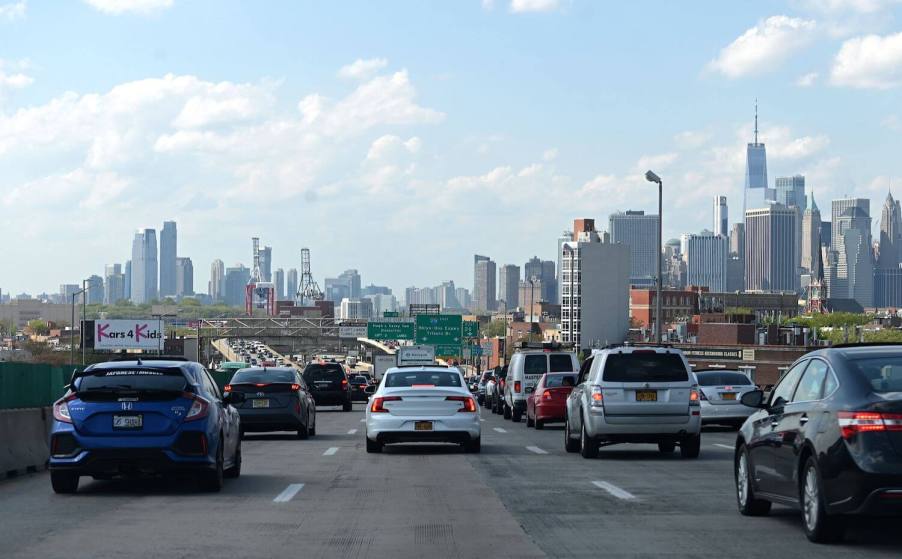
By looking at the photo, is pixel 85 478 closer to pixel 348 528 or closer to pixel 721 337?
pixel 348 528

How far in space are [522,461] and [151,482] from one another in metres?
6.50

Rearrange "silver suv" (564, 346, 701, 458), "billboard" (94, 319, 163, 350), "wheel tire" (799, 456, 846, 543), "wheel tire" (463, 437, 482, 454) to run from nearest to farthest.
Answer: "wheel tire" (799, 456, 846, 543)
"silver suv" (564, 346, 701, 458)
"wheel tire" (463, 437, 482, 454)
"billboard" (94, 319, 163, 350)

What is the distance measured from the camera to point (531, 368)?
40.3m

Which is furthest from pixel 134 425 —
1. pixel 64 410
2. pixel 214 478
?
pixel 214 478

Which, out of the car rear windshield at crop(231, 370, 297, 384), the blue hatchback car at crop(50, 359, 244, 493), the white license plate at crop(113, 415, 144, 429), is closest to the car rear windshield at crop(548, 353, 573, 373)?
the car rear windshield at crop(231, 370, 297, 384)

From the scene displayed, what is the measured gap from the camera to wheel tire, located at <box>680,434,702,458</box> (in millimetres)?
22594

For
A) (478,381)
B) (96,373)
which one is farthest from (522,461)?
(478,381)

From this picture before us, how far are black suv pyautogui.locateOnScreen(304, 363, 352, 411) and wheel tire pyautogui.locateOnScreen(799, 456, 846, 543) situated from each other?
3812 centimetres

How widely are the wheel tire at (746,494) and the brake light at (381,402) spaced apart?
9.93m

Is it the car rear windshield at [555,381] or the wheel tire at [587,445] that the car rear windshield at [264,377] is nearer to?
the car rear windshield at [555,381]

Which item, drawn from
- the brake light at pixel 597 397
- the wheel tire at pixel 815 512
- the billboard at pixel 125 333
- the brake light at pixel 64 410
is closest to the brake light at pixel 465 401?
the brake light at pixel 597 397

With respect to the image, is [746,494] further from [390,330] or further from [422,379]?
[390,330]

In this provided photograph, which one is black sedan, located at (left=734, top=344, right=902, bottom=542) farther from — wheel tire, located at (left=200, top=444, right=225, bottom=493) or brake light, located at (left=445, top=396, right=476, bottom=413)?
brake light, located at (left=445, top=396, right=476, bottom=413)

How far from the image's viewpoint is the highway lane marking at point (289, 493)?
622 inches
